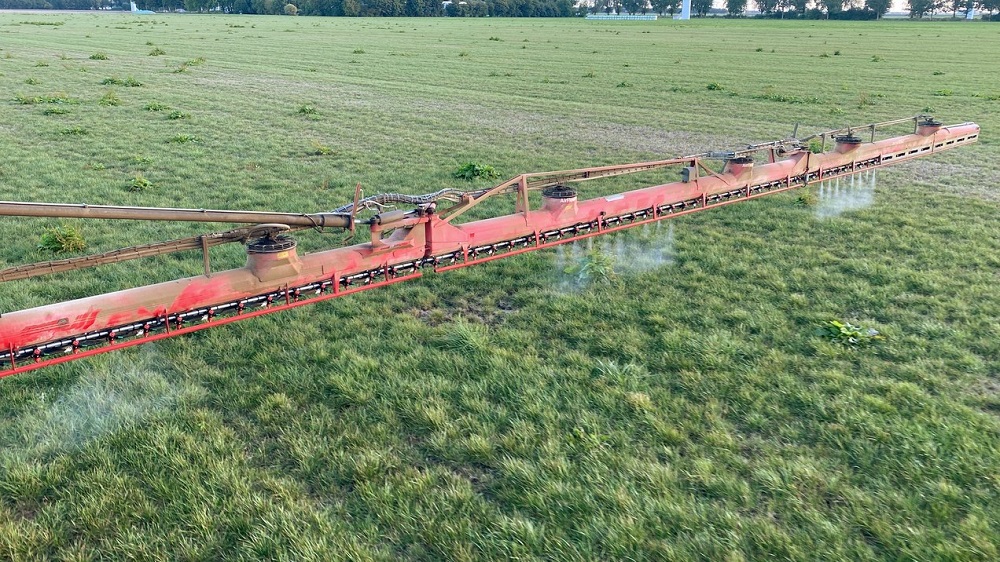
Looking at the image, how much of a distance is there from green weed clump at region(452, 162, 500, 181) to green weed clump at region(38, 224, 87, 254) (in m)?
7.43

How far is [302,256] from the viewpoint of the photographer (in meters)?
6.20

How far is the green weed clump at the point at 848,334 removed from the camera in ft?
22.1

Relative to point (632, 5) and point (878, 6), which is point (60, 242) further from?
point (632, 5)

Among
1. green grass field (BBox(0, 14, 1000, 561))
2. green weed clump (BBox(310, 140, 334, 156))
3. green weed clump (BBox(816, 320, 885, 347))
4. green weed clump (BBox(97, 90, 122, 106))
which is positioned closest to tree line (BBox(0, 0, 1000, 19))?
green weed clump (BBox(97, 90, 122, 106))

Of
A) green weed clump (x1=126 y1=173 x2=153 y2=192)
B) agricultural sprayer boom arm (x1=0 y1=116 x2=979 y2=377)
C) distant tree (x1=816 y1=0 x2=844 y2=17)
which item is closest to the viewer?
agricultural sprayer boom arm (x1=0 y1=116 x2=979 y2=377)

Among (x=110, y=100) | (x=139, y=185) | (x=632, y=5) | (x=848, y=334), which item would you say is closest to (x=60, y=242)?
(x=139, y=185)

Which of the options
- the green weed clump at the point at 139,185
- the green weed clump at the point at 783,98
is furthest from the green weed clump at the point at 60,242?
the green weed clump at the point at 783,98

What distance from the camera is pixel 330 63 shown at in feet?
134

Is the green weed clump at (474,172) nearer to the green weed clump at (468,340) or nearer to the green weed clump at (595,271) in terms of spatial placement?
the green weed clump at (595,271)

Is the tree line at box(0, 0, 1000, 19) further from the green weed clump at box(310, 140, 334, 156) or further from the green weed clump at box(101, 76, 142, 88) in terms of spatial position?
the green weed clump at box(310, 140, 334, 156)

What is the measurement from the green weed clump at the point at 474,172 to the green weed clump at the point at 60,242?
743 cm

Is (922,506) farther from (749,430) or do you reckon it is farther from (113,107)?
(113,107)

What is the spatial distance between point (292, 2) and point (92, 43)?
96384 mm

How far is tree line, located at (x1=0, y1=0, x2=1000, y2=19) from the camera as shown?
408 ft
